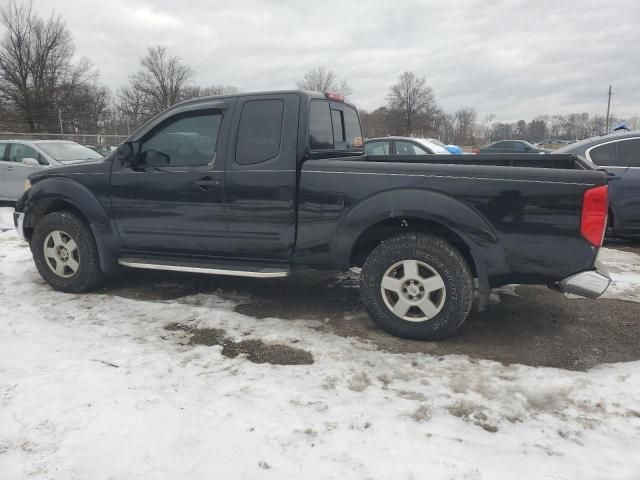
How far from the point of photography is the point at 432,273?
131 inches

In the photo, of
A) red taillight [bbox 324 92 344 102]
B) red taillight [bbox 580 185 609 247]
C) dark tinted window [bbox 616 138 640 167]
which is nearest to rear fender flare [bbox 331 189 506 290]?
red taillight [bbox 580 185 609 247]

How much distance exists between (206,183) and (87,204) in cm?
137

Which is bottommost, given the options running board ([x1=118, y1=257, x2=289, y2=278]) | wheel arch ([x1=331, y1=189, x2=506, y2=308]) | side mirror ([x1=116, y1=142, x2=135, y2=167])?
running board ([x1=118, y1=257, x2=289, y2=278])

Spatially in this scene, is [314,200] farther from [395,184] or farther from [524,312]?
[524,312]

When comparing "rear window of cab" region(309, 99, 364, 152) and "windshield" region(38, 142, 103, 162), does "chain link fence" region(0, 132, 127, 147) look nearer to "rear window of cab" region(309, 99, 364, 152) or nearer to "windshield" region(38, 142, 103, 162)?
"windshield" region(38, 142, 103, 162)

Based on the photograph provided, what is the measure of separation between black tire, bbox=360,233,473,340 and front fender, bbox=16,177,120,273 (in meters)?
2.54

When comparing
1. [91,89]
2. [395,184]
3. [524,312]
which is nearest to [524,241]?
[395,184]

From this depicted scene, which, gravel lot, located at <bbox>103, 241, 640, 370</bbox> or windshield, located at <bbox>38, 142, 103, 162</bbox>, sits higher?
windshield, located at <bbox>38, 142, 103, 162</bbox>

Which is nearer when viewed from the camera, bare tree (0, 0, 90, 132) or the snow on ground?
the snow on ground

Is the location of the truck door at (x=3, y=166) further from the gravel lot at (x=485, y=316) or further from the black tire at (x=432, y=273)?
the black tire at (x=432, y=273)

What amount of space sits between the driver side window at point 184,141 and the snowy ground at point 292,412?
150 cm

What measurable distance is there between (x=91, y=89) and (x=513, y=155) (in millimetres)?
48600

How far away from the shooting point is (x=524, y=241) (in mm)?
3094

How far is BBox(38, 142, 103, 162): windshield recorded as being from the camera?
9.93 meters
